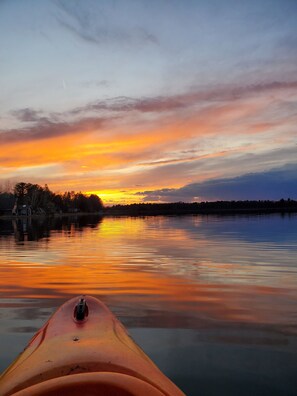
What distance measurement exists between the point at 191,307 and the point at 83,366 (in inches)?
232

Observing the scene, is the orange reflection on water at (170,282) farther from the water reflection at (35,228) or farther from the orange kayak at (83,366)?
the water reflection at (35,228)

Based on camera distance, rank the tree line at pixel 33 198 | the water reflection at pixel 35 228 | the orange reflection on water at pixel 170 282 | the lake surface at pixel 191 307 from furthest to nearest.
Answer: the tree line at pixel 33 198 < the water reflection at pixel 35 228 < the orange reflection on water at pixel 170 282 < the lake surface at pixel 191 307

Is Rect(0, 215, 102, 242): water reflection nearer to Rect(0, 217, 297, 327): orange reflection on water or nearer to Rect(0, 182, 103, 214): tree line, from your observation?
Rect(0, 217, 297, 327): orange reflection on water

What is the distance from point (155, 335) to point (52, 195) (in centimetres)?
16523

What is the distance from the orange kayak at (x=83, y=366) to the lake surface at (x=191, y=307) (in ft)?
4.62

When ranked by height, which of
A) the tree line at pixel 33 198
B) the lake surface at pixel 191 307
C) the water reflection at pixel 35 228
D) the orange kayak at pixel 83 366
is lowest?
the lake surface at pixel 191 307

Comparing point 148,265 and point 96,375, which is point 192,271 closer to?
point 148,265

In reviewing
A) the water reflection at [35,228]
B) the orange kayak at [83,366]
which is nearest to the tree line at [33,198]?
the water reflection at [35,228]

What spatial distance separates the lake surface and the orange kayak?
1409mm

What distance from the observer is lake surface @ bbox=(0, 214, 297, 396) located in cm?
545

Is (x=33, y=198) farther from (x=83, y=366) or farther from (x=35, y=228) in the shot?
(x=83, y=366)

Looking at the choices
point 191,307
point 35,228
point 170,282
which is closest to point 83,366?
point 191,307

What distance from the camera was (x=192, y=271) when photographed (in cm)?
1426

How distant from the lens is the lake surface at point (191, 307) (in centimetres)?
545
